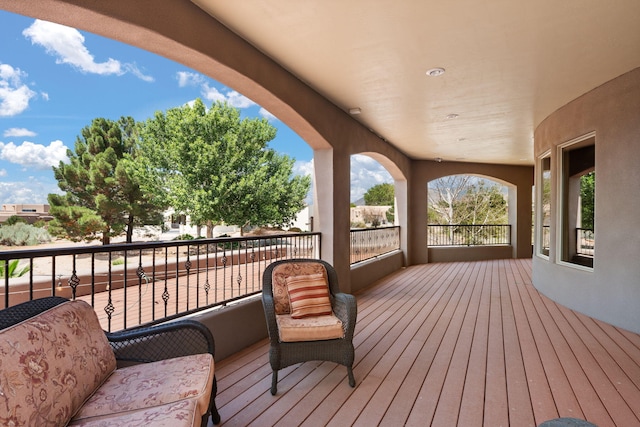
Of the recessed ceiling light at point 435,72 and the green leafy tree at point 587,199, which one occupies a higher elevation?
the recessed ceiling light at point 435,72

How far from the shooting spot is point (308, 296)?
2902mm

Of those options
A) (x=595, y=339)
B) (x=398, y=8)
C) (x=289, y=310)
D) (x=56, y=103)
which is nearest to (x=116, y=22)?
(x=398, y=8)

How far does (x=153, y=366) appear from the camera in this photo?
72.1 inches

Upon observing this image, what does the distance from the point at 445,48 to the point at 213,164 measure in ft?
49.3

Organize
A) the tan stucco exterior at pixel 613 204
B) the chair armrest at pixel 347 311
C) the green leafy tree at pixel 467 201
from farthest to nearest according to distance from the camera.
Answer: the green leafy tree at pixel 467 201
the tan stucco exterior at pixel 613 204
the chair armrest at pixel 347 311

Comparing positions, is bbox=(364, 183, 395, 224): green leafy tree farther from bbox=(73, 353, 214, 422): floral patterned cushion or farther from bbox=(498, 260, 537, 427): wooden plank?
bbox=(73, 353, 214, 422): floral patterned cushion

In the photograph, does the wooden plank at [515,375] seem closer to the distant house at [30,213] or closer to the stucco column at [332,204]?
the stucco column at [332,204]

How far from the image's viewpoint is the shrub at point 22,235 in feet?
58.6

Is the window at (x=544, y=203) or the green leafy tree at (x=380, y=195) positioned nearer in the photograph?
the window at (x=544, y=203)

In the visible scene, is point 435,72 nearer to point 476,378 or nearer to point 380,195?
point 476,378

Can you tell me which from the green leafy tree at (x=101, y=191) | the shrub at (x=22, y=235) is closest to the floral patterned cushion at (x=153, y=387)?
the green leafy tree at (x=101, y=191)

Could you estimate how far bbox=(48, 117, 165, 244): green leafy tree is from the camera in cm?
1708

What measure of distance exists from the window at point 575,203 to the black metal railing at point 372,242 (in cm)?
311

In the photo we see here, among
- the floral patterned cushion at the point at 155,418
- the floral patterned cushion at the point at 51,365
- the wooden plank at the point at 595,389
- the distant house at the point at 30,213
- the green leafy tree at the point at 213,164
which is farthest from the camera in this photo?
the distant house at the point at 30,213
